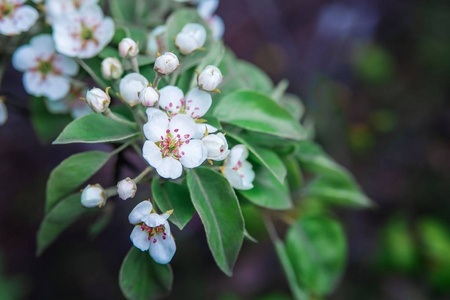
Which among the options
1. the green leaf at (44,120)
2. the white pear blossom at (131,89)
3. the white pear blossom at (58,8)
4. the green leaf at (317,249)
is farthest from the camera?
the green leaf at (317,249)

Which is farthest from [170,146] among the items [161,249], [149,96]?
[161,249]

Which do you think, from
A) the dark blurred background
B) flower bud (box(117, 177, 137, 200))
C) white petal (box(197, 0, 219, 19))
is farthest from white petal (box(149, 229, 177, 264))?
the dark blurred background

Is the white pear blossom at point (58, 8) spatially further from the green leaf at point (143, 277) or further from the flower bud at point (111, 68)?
the green leaf at point (143, 277)

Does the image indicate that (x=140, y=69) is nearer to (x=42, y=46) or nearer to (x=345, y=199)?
(x=42, y=46)

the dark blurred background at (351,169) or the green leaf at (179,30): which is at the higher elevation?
the green leaf at (179,30)

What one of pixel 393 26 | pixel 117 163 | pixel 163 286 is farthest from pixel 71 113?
pixel 393 26

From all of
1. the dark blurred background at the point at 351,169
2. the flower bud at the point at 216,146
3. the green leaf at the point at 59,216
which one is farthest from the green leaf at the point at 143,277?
the dark blurred background at the point at 351,169

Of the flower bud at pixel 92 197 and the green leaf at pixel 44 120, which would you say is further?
the green leaf at pixel 44 120
